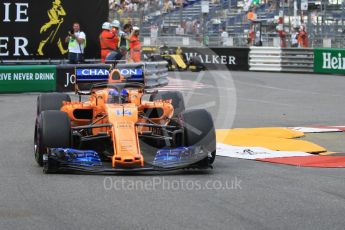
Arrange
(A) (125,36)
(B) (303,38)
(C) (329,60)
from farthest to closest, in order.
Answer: (B) (303,38) → (C) (329,60) → (A) (125,36)

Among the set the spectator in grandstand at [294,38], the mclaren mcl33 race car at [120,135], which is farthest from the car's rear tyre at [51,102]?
the spectator in grandstand at [294,38]

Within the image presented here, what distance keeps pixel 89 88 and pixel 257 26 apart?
25989mm

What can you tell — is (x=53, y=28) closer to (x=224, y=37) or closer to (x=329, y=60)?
(x=329, y=60)

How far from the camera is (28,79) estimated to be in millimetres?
20078

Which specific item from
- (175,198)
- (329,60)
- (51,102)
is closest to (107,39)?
(51,102)

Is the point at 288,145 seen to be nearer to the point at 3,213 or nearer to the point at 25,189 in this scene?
the point at 25,189

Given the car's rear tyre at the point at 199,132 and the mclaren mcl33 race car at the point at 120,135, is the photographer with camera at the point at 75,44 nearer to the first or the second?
the mclaren mcl33 race car at the point at 120,135

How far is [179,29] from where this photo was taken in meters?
37.4

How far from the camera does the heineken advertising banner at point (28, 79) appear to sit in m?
19.8

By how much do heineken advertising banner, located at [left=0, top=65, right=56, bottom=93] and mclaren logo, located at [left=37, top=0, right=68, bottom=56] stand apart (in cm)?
207

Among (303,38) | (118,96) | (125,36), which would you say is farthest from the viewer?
(303,38)

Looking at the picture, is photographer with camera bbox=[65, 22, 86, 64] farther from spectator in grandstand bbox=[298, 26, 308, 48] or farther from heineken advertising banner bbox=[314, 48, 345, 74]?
spectator in grandstand bbox=[298, 26, 308, 48]

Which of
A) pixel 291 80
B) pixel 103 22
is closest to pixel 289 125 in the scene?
pixel 103 22

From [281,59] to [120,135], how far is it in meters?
23.1
